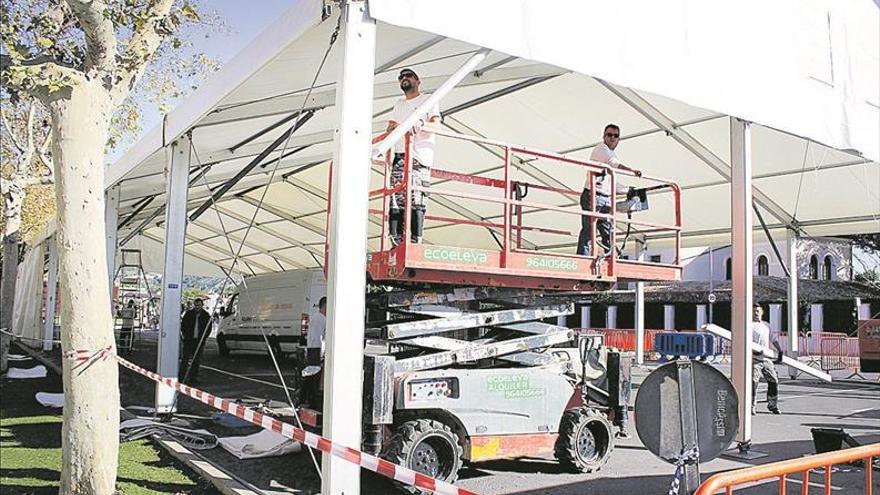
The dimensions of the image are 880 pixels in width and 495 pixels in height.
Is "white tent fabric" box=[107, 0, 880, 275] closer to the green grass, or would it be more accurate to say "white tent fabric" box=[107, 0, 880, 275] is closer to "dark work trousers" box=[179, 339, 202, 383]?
the green grass

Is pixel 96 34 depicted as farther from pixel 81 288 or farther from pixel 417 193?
pixel 417 193

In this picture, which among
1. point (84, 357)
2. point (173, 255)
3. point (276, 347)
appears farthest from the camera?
point (276, 347)

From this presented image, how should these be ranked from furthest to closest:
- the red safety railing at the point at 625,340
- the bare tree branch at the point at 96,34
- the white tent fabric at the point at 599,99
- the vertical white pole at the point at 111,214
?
the red safety railing at the point at 625,340 < the vertical white pole at the point at 111,214 < the white tent fabric at the point at 599,99 < the bare tree branch at the point at 96,34

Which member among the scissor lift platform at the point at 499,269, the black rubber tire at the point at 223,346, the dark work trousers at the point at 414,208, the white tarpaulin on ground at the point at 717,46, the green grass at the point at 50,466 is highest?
the white tarpaulin on ground at the point at 717,46

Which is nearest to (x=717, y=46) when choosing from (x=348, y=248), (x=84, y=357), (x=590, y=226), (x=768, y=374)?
(x=590, y=226)

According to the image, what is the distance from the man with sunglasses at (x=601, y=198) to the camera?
814cm

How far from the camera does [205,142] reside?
11.1 metres

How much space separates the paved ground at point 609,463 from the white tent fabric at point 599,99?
8.08 ft

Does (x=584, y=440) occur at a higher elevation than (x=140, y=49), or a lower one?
lower

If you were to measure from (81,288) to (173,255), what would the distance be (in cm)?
459

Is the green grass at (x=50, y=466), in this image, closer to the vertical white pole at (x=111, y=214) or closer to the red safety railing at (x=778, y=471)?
the red safety railing at (x=778, y=471)

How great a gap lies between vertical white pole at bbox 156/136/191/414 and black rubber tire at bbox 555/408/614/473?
234 inches

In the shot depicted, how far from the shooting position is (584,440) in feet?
25.3

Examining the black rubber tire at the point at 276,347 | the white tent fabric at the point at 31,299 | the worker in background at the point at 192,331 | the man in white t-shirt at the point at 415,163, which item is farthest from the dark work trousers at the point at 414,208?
the white tent fabric at the point at 31,299
